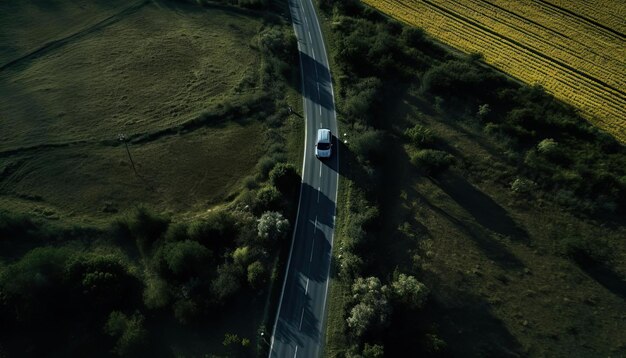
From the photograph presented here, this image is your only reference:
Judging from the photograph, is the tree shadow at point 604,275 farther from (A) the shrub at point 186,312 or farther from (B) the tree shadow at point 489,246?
(A) the shrub at point 186,312

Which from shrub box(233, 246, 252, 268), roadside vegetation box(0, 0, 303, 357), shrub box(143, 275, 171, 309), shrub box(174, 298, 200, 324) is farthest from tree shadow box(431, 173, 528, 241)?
shrub box(143, 275, 171, 309)

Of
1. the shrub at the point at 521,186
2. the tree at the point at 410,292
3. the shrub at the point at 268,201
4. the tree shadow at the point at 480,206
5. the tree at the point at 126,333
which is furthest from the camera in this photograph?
the shrub at the point at 521,186

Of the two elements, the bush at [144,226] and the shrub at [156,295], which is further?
the bush at [144,226]

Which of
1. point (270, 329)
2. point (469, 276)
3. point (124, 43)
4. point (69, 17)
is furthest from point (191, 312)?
point (69, 17)

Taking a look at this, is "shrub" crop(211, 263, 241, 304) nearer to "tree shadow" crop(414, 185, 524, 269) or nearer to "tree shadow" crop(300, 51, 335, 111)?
"tree shadow" crop(414, 185, 524, 269)

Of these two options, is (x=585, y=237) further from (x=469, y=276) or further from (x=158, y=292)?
(x=158, y=292)

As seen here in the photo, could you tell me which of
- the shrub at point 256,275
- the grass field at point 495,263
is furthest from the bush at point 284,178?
the grass field at point 495,263

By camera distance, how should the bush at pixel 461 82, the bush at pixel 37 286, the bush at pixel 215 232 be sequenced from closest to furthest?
the bush at pixel 37 286 → the bush at pixel 215 232 → the bush at pixel 461 82
